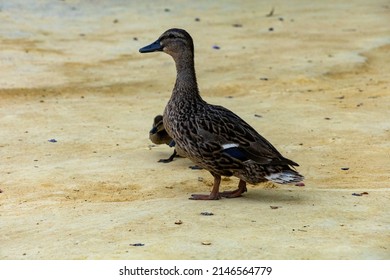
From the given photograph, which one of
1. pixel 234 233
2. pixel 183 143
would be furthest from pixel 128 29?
pixel 234 233

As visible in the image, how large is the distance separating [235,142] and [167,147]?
9.12ft

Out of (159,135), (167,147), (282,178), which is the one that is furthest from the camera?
(167,147)

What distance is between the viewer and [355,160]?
9383mm

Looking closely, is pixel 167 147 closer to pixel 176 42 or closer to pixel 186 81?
pixel 176 42

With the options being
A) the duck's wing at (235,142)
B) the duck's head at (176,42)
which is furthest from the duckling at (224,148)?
the duck's head at (176,42)

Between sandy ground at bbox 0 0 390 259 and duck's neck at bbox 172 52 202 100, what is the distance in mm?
788

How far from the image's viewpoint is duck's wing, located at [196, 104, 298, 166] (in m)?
7.68

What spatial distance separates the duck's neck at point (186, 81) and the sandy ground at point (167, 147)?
0.79m

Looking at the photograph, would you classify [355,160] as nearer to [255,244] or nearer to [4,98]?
[255,244]

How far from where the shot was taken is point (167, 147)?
1044cm

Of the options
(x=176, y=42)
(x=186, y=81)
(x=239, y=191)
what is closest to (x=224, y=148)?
(x=239, y=191)

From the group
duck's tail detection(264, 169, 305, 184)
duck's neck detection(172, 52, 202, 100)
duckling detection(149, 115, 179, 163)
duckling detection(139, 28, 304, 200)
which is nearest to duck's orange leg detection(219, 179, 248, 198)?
duckling detection(139, 28, 304, 200)

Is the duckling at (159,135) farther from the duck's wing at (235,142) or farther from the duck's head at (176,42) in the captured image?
the duck's wing at (235,142)

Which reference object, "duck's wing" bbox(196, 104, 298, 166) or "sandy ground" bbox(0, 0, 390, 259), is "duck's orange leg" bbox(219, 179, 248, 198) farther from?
"duck's wing" bbox(196, 104, 298, 166)
